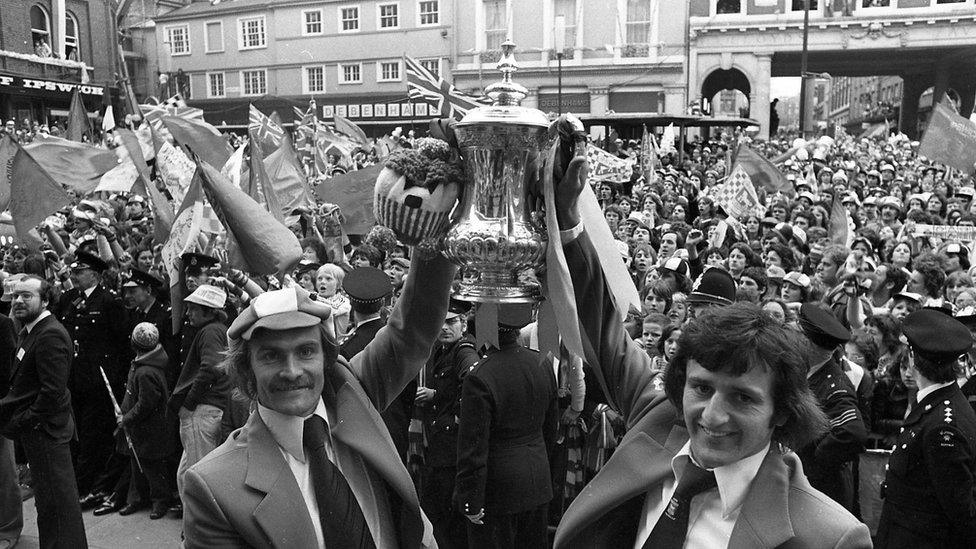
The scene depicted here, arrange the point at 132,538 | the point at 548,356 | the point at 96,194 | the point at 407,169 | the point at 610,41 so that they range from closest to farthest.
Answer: the point at 407,169 → the point at 548,356 → the point at 132,538 → the point at 96,194 → the point at 610,41

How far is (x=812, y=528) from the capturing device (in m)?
1.90

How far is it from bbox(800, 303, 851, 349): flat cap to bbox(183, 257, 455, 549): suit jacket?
2.32 meters

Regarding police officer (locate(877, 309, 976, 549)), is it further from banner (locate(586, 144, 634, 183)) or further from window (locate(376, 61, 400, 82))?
window (locate(376, 61, 400, 82))

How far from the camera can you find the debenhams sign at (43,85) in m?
30.4

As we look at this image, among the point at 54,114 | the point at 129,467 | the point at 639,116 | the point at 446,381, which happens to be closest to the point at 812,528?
the point at 446,381

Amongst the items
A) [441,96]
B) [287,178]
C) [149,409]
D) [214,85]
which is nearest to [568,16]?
[214,85]

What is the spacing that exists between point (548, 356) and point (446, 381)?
2.78ft

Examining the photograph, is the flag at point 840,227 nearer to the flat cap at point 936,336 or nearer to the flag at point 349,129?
the flat cap at point 936,336

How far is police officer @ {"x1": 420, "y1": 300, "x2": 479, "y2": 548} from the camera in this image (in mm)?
5133

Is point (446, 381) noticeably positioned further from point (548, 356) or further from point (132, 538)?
point (132, 538)

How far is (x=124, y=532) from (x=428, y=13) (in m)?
33.7

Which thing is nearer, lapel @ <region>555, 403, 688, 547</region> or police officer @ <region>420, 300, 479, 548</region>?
lapel @ <region>555, 403, 688, 547</region>

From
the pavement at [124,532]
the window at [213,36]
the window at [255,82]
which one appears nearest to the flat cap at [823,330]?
the pavement at [124,532]

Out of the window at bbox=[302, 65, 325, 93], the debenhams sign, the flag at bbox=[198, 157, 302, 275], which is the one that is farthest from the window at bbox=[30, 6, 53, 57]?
the flag at bbox=[198, 157, 302, 275]
